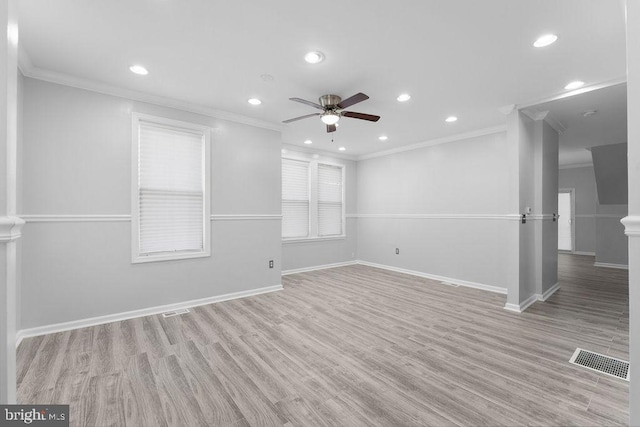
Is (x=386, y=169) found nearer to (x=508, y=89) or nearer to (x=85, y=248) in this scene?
(x=508, y=89)

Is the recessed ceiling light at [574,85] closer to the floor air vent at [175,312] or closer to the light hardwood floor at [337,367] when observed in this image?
the light hardwood floor at [337,367]

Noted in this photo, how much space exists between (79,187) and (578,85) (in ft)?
18.7

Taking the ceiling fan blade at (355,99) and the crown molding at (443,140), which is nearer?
the ceiling fan blade at (355,99)

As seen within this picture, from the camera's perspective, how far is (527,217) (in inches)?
147

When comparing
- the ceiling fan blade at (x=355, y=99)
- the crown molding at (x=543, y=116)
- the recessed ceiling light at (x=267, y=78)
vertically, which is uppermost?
the recessed ceiling light at (x=267, y=78)

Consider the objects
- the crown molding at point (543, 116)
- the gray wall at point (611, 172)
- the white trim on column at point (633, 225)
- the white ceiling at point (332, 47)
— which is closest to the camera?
the white trim on column at point (633, 225)

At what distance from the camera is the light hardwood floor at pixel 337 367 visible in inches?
66.4

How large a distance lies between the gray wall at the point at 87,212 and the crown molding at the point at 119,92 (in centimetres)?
6

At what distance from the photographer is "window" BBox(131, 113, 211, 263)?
10.9ft

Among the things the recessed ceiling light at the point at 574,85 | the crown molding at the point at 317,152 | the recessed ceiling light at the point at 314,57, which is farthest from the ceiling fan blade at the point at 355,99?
the crown molding at the point at 317,152

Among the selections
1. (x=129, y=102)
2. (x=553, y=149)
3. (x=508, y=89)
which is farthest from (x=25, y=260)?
(x=553, y=149)

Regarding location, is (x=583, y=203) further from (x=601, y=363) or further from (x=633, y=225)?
(x=633, y=225)

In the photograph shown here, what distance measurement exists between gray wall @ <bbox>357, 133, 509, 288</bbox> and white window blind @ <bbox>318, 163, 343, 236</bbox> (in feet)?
2.11

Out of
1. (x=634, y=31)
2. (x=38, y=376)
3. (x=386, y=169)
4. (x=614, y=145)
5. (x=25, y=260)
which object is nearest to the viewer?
(x=634, y=31)
